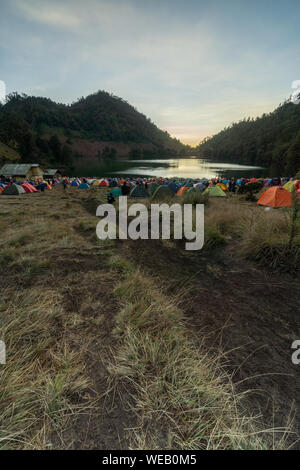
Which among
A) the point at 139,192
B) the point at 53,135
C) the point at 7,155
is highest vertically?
the point at 53,135

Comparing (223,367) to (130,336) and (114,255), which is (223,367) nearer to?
(130,336)

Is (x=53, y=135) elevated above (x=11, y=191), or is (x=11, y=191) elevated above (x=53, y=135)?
(x=53, y=135)

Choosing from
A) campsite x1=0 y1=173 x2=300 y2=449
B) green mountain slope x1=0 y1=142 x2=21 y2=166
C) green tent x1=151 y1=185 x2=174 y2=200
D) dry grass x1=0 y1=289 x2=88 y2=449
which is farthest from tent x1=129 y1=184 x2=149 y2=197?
green mountain slope x1=0 y1=142 x2=21 y2=166

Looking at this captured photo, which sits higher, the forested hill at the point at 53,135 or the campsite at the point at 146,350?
the forested hill at the point at 53,135

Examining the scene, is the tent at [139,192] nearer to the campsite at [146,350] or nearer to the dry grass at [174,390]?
the campsite at [146,350]

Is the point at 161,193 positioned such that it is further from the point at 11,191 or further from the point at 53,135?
the point at 53,135

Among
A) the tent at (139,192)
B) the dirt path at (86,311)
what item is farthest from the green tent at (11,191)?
the dirt path at (86,311)

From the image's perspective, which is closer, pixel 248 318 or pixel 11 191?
pixel 248 318

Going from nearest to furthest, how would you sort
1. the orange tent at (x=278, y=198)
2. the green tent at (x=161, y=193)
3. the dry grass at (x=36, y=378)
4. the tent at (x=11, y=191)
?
the dry grass at (x=36, y=378)
the orange tent at (x=278, y=198)
the green tent at (x=161, y=193)
the tent at (x=11, y=191)

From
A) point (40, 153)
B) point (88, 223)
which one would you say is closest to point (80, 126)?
point (40, 153)

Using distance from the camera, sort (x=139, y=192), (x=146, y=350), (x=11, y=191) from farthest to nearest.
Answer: (x=11, y=191) < (x=139, y=192) < (x=146, y=350)

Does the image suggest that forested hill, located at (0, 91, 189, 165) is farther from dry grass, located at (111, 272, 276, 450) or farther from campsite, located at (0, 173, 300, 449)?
dry grass, located at (111, 272, 276, 450)

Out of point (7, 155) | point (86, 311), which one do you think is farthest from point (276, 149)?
point (7, 155)

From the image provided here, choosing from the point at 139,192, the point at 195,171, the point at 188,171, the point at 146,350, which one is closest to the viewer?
the point at 146,350
